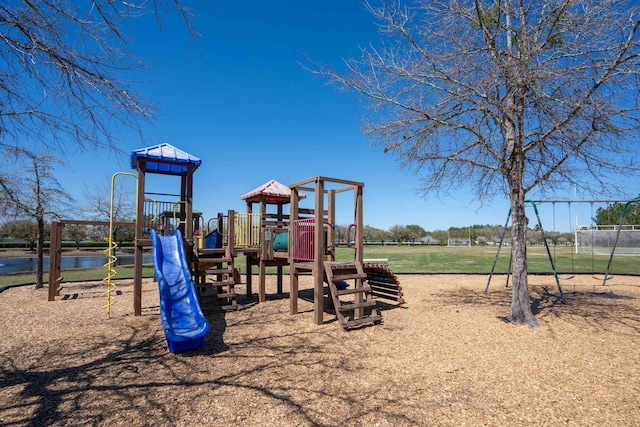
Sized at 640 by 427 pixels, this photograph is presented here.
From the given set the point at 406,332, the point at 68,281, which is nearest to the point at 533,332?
the point at 406,332

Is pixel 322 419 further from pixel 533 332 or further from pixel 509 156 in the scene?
pixel 509 156

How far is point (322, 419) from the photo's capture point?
340 cm

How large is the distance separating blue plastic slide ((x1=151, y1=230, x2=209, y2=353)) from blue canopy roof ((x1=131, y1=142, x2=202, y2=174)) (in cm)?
177

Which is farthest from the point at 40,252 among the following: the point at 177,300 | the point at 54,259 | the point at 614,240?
the point at 614,240

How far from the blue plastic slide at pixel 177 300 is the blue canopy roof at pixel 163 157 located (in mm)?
1774

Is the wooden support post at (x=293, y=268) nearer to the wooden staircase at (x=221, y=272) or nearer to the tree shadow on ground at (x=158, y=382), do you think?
the wooden staircase at (x=221, y=272)

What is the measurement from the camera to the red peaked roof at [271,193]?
11.6 meters

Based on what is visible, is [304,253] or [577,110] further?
[304,253]

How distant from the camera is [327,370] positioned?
15.5 ft

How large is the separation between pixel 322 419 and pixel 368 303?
4.24 m

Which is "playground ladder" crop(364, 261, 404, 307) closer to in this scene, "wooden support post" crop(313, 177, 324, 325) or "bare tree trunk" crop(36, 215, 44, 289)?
Answer: "wooden support post" crop(313, 177, 324, 325)

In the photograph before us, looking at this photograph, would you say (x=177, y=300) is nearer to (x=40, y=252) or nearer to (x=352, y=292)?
(x=352, y=292)

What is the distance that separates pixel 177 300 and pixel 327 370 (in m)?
3.53

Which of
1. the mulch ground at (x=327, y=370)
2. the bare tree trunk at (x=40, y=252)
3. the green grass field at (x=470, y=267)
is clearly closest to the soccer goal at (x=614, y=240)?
the green grass field at (x=470, y=267)
